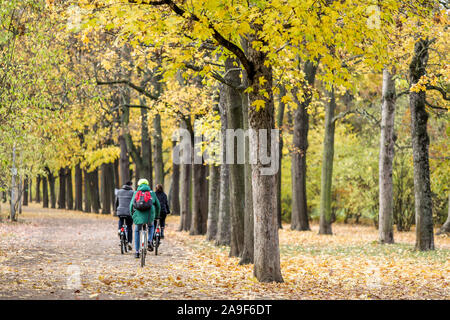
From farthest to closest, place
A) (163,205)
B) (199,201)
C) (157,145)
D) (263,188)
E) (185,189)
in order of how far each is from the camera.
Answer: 1. (157,145)
2. (185,189)
3. (199,201)
4. (163,205)
5. (263,188)

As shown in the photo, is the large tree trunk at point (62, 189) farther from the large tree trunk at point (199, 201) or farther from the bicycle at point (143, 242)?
the bicycle at point (143, 242)

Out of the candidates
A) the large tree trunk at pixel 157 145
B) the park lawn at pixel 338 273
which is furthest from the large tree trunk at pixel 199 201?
the large tree trunk at pixel 157 145

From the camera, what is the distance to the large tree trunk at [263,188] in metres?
11.1

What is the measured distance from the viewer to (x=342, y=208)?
40375 millimetres

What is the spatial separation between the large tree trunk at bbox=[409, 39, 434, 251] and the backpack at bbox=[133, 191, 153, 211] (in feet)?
27.0

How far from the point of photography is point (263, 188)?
1110cm

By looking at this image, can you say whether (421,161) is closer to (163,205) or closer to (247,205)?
(247,205)

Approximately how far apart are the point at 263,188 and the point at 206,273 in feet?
9.61

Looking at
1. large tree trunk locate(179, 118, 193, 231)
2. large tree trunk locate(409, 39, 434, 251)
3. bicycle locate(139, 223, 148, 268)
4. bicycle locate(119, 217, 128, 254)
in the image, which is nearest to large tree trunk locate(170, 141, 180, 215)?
large tree trunk locate(179, 118, 193, 231)

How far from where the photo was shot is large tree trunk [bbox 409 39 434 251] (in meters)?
17.7

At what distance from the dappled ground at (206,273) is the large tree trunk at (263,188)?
17.7 inches

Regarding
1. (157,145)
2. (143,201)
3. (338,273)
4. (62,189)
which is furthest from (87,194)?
(338,273)
